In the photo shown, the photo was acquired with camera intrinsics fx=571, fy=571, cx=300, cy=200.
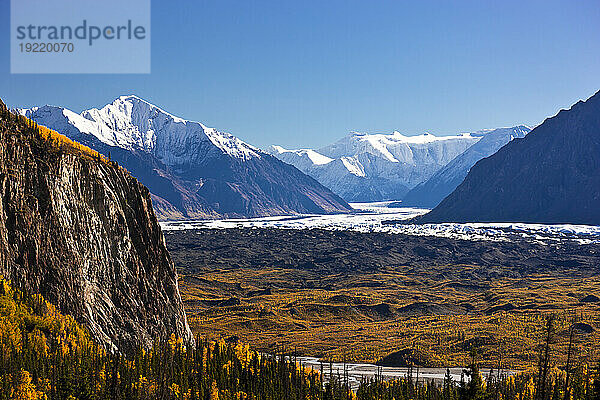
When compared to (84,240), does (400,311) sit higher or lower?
lower

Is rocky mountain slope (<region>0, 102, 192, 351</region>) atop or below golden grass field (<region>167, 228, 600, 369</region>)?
atop

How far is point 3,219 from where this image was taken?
5078 cm

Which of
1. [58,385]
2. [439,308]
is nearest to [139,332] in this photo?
[58,385]

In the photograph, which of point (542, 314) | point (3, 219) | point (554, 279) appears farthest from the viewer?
point (554, 279)

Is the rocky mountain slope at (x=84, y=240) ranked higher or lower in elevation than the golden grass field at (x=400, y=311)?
higher

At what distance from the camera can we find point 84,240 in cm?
5641

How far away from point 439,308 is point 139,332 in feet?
299

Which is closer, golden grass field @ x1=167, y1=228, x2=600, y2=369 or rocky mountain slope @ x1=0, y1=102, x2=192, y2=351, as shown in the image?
rocky mountain slope @ x1=0, y1=102, x2=192, y2=351

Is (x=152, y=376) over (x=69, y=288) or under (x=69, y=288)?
under

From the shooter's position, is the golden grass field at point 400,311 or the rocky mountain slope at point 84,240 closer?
the rocky mountain slope at point 84,240

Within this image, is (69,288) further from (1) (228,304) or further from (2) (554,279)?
(2) (554,279)

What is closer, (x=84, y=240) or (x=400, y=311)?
(x=84, y=240)

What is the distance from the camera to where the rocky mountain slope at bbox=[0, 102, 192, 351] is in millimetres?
52094

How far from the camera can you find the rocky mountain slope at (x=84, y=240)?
52.1 m
